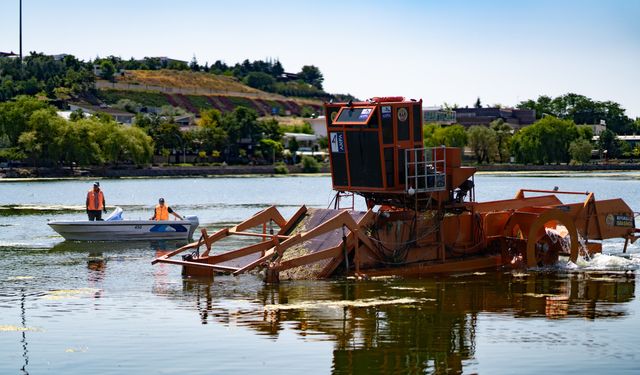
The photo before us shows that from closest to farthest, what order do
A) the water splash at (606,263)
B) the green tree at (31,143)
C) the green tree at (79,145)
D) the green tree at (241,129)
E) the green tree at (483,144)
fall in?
the water splash at (606,263), the green tree at (31,143), the green tree at (79,145), the green tree at (241,129), the green tree at (483,144)

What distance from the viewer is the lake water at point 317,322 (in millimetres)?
17031

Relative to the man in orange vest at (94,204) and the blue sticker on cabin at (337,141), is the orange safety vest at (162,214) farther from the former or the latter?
the blue sticker on cabin at (337,141)

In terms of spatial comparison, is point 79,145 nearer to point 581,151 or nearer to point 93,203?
point 581,151

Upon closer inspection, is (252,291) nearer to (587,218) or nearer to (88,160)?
(587,218)

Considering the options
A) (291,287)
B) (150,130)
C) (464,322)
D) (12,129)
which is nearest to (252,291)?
(291,287)

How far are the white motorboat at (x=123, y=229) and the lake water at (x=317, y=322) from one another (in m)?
6.53

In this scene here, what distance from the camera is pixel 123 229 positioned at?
3744 cm

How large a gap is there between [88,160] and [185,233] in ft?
332

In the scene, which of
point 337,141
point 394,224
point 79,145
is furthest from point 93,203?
point 79,145

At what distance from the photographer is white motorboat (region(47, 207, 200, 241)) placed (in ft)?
123

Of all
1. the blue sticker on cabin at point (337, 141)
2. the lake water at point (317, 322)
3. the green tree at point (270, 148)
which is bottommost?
the lake water at point (317, 322)

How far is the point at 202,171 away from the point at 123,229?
380ft

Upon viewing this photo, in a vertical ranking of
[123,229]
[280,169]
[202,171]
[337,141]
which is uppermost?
[337,141]

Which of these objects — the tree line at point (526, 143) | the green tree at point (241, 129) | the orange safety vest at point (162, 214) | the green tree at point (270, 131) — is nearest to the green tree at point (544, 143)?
the tree line at point (526, 143)
